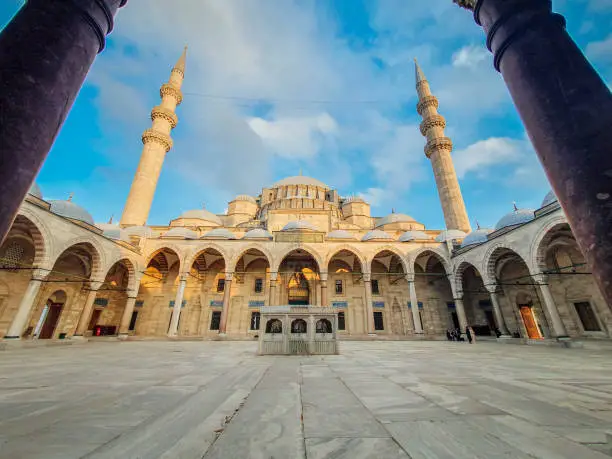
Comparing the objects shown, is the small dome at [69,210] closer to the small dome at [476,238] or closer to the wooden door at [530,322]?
the small dome at [476,238]

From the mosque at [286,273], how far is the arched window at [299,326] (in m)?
9.67

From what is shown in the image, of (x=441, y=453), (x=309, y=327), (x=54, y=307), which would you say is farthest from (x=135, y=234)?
(x=441, y=453)

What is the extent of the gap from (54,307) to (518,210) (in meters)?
28.9

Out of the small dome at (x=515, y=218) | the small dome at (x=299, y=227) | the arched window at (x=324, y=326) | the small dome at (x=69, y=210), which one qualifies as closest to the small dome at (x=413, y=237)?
the small dome at (x=515, y=218)

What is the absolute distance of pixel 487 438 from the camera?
1.53 metres

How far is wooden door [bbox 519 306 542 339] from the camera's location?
1714 centimetres

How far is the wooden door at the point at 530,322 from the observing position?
17.1m

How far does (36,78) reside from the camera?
1438 millimetres

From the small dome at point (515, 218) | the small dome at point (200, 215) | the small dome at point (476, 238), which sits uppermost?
the small dome at point (200, 215)

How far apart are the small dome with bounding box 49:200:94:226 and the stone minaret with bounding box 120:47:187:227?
4627 mm

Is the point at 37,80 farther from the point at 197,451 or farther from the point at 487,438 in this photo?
the point at 487,438

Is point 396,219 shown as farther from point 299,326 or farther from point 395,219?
point 299,326

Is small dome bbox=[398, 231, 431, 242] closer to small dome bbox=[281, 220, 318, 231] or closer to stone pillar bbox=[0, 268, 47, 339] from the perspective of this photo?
small dome bbox=[281, 220, 318, 231]

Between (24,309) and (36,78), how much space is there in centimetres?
1381
